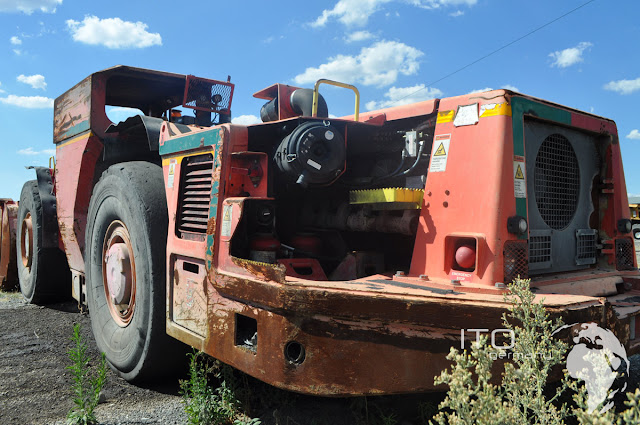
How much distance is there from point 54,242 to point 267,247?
4.26 m

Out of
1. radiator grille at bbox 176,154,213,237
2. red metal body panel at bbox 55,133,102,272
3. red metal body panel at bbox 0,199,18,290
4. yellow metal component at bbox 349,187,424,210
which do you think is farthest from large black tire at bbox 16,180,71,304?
yellow metal component at bbox 349,187,424,210

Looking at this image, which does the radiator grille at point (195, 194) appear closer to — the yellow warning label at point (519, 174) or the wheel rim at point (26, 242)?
the yellow warning label at point (519, 174)

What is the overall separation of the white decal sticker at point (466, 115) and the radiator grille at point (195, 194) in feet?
4.82

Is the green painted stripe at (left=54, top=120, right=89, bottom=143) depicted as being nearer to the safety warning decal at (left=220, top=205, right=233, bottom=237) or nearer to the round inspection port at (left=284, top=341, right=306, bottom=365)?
the safety warning decal at (left=220, top=205, right=233, bottom=237)

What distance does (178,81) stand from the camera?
553 centimetres

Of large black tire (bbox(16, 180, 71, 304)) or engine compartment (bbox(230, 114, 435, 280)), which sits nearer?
engine compartment (bbox(230, 114, 435, 280))

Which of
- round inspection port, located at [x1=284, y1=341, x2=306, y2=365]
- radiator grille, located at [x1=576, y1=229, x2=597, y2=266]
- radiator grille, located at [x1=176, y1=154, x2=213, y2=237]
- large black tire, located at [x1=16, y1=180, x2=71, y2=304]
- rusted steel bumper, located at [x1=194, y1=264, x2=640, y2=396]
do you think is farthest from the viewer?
large black tire, located at [x1=16, y1=180, x2=71, y2=304]

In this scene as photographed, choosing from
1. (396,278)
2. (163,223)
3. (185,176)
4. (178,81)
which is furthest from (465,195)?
(178,81)

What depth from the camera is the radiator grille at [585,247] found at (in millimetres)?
3508

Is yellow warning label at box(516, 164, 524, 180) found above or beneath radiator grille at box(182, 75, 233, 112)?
beneath

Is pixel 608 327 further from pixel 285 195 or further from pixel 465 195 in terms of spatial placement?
pixel 285 195

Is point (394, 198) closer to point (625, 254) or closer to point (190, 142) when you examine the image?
point (190, 142)

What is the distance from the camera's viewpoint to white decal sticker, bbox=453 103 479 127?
2881mm

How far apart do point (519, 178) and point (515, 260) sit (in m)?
0.45
